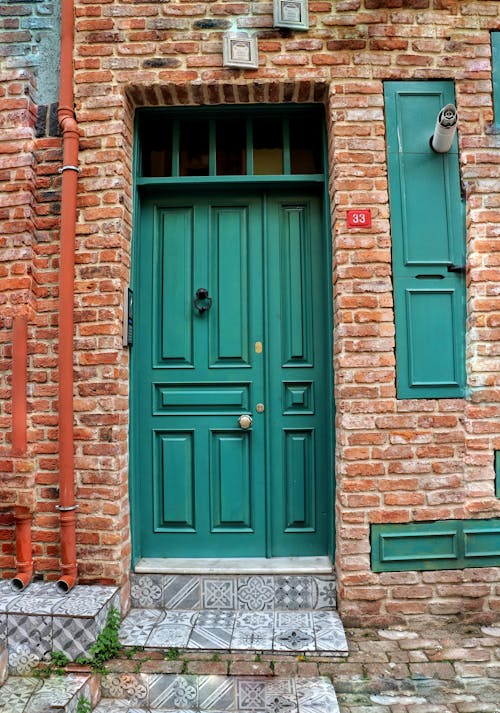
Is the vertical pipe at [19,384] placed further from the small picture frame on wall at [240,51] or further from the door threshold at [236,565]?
the small picture frame on wall at [240,51]

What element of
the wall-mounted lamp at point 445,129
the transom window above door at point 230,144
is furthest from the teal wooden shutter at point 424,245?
the transom window above door at point 230,144

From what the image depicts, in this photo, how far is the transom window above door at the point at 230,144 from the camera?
3490 mm

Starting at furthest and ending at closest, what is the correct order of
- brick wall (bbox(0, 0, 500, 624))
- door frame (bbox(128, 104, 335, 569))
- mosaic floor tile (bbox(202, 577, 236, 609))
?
door frame (bbox(128, 104, 335, 569)) < mosaic floor tile (bbox(202, 577, 236, 609)) < brick wall (bbox(0, 0, 500, 624))

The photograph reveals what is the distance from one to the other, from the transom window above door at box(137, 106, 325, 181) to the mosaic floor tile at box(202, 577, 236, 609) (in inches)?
105

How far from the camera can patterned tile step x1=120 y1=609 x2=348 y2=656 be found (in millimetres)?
2820

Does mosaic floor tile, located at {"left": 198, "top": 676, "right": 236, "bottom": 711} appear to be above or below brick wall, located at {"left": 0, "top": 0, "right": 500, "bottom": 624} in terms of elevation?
below

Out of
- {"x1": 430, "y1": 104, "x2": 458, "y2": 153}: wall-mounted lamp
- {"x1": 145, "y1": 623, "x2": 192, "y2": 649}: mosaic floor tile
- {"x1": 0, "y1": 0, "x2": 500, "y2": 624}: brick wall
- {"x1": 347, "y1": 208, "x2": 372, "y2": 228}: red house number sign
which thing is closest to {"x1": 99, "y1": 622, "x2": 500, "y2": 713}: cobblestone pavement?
{"x1": 145, "y1": 623, "x2": 192, "y2": 649}: mosaic floor tile

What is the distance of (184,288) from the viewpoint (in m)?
3.48

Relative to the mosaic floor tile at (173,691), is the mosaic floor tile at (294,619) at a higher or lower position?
higher

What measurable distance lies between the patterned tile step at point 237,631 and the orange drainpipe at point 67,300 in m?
0.53

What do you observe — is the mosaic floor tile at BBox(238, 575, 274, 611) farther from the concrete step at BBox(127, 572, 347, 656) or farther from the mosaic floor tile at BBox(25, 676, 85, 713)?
the mosaic floor tile at BBox(25, 676, 85, 713)

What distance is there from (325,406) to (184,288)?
49.0 inches

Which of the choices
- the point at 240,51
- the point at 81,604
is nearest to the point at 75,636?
the point at 81,604

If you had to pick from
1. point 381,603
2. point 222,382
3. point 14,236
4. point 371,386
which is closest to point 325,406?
point 371,386
